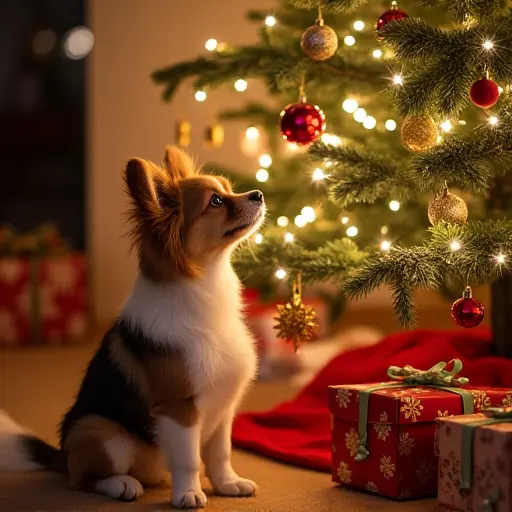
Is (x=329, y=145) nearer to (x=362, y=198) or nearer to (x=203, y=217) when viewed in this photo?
(x=362, y=198)

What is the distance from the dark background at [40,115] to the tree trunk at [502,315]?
3804 mm

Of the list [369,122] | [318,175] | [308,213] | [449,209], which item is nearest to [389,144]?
[369,122]

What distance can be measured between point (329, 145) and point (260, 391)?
1688 millimetres

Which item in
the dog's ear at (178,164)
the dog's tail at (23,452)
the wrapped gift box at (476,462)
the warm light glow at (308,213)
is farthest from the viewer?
the warm light glow at (308,213)

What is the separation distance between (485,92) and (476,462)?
791 mm

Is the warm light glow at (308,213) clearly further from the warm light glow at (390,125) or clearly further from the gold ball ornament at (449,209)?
the gold ball ornament at (449,209)

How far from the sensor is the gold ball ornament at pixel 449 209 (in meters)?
2.14

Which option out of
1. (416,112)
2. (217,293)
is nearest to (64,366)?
(217,293)

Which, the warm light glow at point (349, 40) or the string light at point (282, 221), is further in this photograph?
the string light at point (282, 221)

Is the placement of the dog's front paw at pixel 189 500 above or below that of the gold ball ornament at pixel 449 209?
below

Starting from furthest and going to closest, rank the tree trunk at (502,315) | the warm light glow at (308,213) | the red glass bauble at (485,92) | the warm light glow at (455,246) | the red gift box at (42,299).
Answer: the red gift box at (42,299) < the warm light glow at (308,213) < the tree trunk at (502,315) < the warm light glow at (455,246) < the red glass bauble at (485,92)

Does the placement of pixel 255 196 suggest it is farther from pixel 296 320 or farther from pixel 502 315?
pixel 502 315

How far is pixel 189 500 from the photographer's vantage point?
2025mm

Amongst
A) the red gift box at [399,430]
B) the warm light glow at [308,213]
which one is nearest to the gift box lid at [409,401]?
the red gift box at [399,430]
